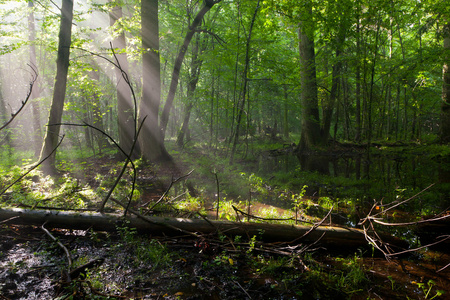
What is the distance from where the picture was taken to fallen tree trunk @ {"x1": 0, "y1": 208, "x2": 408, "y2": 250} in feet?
11.4

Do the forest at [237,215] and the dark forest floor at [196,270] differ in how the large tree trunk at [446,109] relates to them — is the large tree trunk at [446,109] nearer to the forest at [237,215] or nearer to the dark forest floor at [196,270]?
the forest at [237,215]

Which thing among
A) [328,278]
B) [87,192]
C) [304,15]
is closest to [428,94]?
[304,15]

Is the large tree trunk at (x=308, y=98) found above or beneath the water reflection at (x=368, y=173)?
above

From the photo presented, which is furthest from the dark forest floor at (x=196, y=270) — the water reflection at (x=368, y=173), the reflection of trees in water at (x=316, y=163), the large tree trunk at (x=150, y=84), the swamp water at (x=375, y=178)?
the large tree trunk at (x=150, y=84)

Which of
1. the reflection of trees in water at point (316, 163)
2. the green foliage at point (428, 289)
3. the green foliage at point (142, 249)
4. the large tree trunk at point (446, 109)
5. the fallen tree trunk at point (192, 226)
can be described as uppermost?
the large tree trunk at point (446, 109)

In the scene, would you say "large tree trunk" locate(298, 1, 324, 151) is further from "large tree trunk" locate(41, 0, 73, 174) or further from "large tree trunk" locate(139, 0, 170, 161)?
"large tree trunk" locate(41, 0, 73, 174)

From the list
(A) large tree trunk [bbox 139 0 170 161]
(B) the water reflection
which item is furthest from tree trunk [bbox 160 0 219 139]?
(B) the water reflection

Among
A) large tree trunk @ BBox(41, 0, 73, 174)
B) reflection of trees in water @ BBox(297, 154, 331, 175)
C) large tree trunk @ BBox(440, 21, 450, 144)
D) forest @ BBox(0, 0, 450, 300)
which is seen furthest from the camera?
large tree trunk @ BBox(440, 21, 450, 144)

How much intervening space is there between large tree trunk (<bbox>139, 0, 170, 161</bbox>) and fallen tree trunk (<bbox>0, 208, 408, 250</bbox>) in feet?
21.5

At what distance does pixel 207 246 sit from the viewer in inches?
130

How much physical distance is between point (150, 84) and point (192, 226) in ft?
26.0

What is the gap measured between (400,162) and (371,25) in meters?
5.84

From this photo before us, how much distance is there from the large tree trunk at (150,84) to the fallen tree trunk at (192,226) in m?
6.56

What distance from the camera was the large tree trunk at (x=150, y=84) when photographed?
9.70 m
